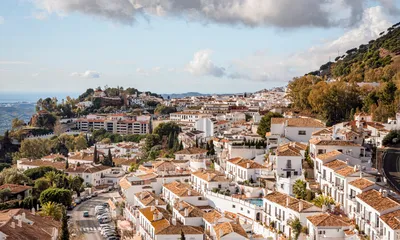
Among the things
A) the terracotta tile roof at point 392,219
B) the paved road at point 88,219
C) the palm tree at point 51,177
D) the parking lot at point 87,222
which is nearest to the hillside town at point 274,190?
the terracotta tile roof at point 392,219

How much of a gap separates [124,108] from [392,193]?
102 m

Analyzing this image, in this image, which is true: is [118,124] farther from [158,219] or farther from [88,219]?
[158,219]

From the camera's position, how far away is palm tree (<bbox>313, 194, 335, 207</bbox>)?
88.3ft

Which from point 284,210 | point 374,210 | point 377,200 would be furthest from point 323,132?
point 374,210

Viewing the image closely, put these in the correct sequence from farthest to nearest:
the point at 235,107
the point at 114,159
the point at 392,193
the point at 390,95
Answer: the point at 235,107, the point at 114,159, the point at 390,95, the point at 392,193

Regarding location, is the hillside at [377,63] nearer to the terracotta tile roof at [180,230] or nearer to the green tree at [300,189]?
the green tree at [300,189]

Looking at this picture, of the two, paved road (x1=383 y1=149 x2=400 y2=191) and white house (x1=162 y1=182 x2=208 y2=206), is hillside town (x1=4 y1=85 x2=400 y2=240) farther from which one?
paved road (x1=383 y1=149 x2=400 y2=191)

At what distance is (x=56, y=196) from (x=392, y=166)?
27.4 meters

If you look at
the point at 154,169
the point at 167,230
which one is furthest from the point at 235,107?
the point at 167,230

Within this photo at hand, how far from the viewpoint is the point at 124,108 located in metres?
123

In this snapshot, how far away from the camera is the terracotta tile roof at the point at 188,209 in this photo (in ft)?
102

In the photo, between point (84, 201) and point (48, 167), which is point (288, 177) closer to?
point (84, 201)

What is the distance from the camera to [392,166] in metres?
32.3

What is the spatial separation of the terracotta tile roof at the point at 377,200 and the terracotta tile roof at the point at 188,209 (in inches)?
416
